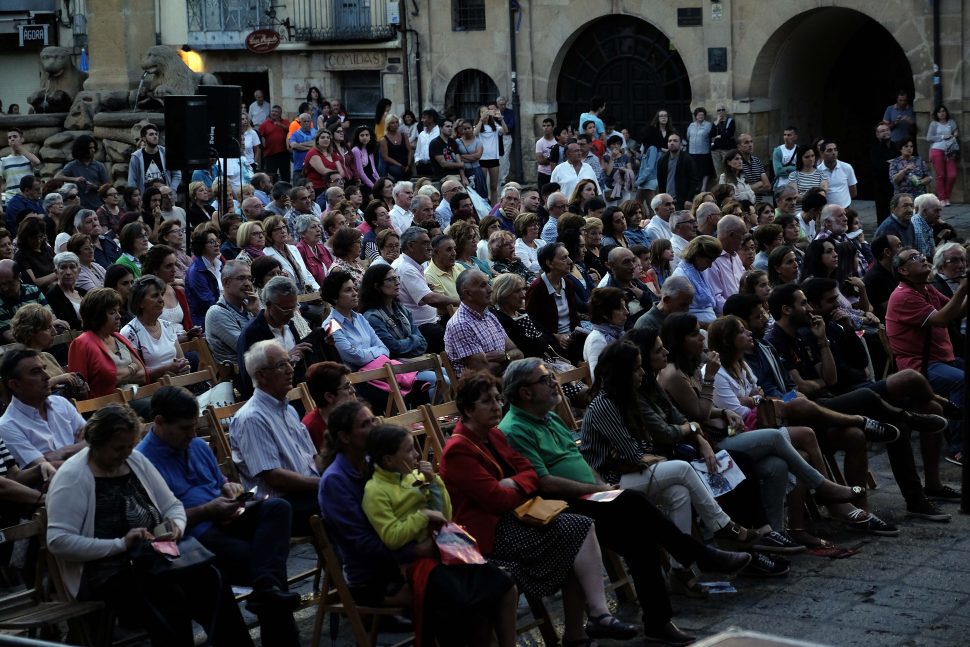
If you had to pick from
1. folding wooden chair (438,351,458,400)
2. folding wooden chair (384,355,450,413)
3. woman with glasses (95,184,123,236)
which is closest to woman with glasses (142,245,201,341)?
folding wooden chair (384,355,450,413)

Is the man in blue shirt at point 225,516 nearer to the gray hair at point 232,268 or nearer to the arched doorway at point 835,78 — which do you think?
the gray hair at point 232,268

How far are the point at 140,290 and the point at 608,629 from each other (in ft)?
13.3

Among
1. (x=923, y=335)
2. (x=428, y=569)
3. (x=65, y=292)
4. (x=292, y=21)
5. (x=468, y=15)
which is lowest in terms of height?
(x=428, y=569)

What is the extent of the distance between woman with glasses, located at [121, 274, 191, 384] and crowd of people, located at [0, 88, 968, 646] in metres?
0.02

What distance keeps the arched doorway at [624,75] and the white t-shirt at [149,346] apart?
1695cm

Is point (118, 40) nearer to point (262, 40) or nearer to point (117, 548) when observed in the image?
point (262, 40)

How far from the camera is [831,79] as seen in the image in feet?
84.0

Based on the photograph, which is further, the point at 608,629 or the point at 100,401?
the point at 100,401

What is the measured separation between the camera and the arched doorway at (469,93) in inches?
1089

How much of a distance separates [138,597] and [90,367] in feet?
9.00

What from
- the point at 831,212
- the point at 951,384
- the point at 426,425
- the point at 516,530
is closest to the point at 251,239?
the point at 426,425

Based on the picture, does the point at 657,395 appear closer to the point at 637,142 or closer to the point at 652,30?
the point at 637,142

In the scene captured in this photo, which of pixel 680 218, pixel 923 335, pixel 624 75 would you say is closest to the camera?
pixel 923 335

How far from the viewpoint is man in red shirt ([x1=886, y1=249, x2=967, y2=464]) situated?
982cm
